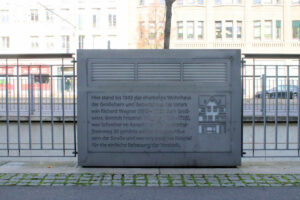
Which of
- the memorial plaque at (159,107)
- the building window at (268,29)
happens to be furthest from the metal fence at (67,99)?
the building window at (268,29)

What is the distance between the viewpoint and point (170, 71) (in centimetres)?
616

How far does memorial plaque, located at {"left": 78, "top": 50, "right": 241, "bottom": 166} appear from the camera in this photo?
20.2ft

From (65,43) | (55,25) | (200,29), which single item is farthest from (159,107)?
(55,25)

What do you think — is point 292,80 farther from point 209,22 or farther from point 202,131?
point 209,22

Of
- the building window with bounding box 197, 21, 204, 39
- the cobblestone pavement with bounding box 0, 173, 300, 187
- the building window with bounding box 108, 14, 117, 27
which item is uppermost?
the building window with bounding box 108, 14, 117, 27

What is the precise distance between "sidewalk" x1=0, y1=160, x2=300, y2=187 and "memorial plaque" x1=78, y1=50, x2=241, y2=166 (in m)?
0.22

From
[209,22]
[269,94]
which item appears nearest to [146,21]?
[209,22]

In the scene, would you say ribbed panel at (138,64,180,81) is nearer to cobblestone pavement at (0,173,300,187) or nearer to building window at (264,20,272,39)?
→ cobblestone pavement at (0,173,300,187)

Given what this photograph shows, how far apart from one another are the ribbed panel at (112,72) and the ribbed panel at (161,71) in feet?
0.61

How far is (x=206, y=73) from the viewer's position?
20.2 feet

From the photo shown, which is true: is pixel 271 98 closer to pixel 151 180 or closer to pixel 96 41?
pixel 151 180

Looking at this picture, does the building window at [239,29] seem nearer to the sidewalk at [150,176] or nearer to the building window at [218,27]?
the building window at [218,27]

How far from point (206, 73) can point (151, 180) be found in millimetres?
2005

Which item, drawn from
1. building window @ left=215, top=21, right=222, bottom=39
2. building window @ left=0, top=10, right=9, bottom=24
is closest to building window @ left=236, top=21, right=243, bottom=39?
building window @ left=215, top=21, right=222, bottom=39
